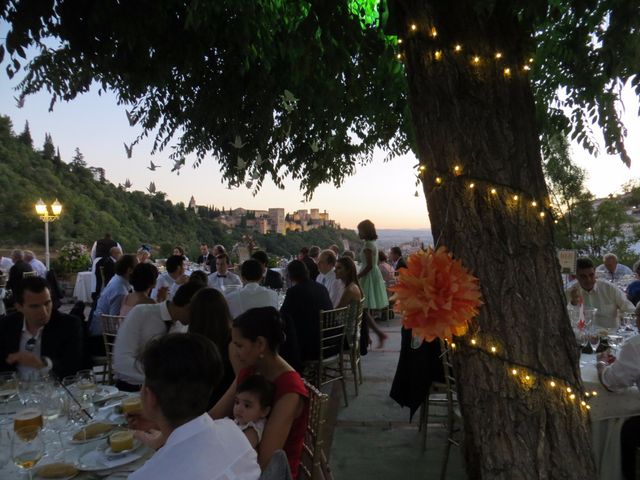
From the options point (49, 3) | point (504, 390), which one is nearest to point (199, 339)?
point (504, 390)

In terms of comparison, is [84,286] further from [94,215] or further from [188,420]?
[188,420]

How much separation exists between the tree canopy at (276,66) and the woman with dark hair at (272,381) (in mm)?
1122

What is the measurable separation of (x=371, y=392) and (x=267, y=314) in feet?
9.70

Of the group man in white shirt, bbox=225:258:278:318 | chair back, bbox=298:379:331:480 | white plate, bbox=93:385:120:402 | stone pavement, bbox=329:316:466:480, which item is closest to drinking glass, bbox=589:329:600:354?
stone pavement, bbox=329:316:466:480

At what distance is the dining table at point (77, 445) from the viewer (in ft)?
5.56

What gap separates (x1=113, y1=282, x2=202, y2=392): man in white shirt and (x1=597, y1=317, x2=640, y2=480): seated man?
2599 mm

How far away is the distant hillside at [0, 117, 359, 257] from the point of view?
13.0 m

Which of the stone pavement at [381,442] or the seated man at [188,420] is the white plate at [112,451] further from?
the stone pavement at [381,442]

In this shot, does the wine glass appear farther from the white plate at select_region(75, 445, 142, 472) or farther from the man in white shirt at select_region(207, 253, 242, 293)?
the man in white shirt at select_region(207, 253, 242, 293)

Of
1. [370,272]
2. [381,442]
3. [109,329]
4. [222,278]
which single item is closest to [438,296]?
[381,442]

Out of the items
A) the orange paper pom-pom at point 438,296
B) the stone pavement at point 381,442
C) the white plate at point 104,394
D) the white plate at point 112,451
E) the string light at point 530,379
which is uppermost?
the orange paper pom-pom at point 438,296

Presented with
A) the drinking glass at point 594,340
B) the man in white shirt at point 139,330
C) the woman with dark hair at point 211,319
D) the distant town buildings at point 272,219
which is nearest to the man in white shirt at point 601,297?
the drinking glass at point 594,340

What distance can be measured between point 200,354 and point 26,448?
29.4 inches

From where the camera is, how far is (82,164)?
19.1 m
